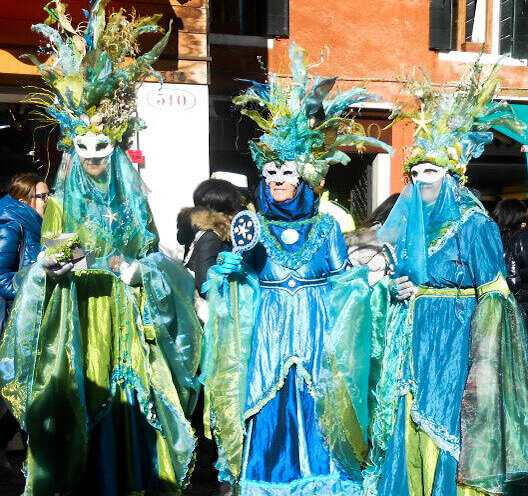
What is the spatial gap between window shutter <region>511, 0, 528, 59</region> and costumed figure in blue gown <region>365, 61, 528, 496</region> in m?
7.27

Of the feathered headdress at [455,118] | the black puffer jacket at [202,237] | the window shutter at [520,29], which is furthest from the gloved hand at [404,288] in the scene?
the window shutter at [520,29]

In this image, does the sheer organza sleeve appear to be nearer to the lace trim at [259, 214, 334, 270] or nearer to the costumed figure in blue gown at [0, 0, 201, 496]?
the lace trim at [259, 214, 334, 270]

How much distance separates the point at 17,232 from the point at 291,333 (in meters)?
1.82

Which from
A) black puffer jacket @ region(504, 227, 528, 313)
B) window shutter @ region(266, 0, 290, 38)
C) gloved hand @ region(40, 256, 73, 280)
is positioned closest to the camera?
gloved hand @ region(40, 256, 73, 280)

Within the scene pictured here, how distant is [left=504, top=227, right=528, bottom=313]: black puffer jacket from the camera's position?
6688mm

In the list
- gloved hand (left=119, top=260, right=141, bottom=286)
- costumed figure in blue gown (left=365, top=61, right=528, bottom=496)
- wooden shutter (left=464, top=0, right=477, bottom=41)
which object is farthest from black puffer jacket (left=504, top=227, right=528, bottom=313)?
wooden shutter (left=464, top=0, right=477, bottom=41)

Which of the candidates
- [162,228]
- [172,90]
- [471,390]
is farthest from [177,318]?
[172,90]

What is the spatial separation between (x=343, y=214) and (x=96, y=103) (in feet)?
5.82

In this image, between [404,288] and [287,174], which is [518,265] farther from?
[287,174]

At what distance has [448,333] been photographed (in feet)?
13.5

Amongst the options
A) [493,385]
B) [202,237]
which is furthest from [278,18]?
[493,385]

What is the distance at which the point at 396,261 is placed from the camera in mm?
4367

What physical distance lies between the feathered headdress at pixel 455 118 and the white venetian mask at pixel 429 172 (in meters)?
0.02

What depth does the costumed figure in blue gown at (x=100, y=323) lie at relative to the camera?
164 inches
